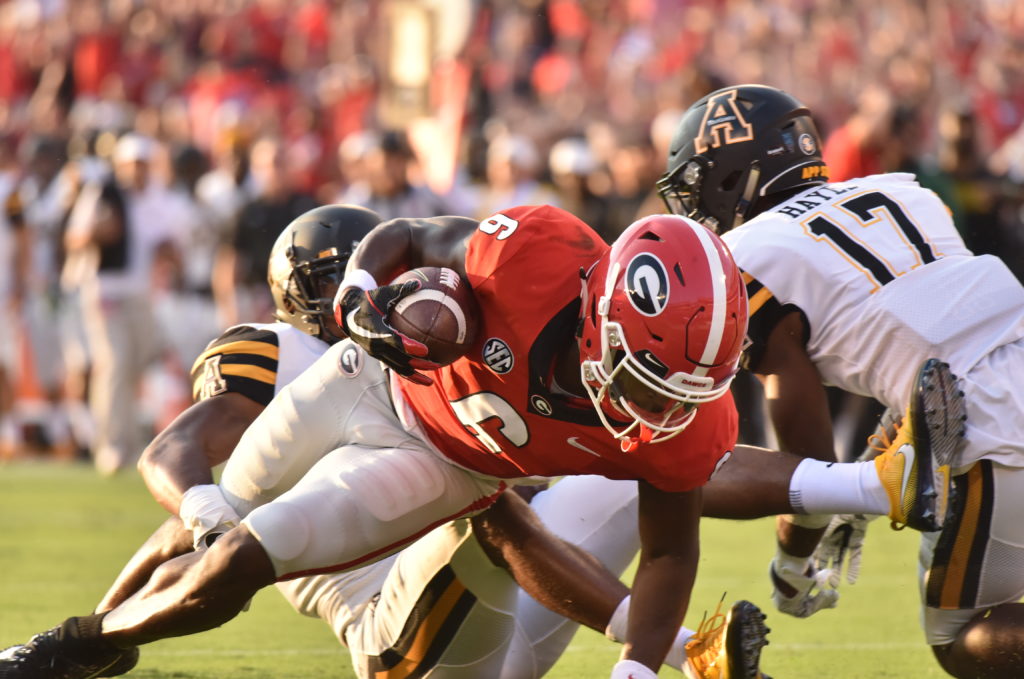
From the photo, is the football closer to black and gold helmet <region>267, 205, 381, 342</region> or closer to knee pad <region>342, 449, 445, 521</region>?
knee pad <region>342, 449, 445, 521</region>

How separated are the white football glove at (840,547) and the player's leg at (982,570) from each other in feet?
1.30

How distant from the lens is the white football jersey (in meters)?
3.81

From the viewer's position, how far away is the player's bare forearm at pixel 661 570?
3.37m

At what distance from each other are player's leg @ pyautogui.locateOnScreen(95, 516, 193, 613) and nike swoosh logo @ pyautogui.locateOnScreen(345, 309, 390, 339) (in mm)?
903

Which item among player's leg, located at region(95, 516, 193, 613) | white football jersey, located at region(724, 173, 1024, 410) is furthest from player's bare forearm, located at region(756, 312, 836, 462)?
player's leg, located at region(95, 516, 193, 613)

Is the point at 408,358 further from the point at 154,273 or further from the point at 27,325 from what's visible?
the point at 27,325

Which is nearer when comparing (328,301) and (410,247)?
(410,247)

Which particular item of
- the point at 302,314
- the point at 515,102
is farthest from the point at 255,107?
the point at 302,314

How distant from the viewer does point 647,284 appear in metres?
3.13

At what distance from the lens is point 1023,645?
3660mm

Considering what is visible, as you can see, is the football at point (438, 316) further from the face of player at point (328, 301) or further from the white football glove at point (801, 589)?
the white football glove at point (801, 589)

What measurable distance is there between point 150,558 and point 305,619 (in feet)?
4.83

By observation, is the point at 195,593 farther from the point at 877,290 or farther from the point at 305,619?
the point at 305,619

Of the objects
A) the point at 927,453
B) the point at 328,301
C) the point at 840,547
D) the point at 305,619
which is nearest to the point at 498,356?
the point at 927,453
